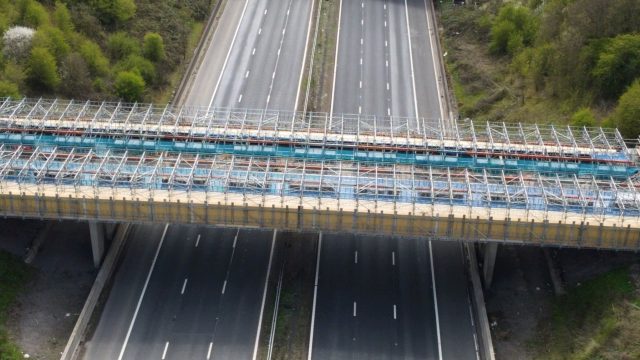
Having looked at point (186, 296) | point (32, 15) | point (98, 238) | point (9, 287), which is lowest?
point (186, 296)

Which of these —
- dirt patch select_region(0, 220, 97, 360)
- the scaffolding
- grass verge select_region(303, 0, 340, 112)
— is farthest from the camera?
grass verge select_region(303, 0, 340, 112)

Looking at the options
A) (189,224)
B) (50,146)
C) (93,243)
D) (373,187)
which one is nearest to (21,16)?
(50,146)

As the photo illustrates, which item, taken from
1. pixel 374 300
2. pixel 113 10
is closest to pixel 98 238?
pixel 374 300

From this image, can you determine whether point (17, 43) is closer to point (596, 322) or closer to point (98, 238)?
point (98, 238)

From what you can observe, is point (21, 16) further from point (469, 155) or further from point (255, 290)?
point (469, 155)

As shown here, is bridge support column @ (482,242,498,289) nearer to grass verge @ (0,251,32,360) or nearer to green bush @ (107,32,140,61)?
grass verge @ (0,251,32,360)

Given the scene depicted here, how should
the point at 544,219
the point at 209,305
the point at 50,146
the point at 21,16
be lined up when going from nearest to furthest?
1. the point at 544,219
2. the point at 209,305
3. the point at 50,146
4. the point at 21,16

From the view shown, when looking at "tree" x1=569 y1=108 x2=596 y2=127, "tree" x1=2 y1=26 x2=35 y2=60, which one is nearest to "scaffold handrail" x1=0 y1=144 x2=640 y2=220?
"tree" x1=569 y1=108 x2=596 y2=127
